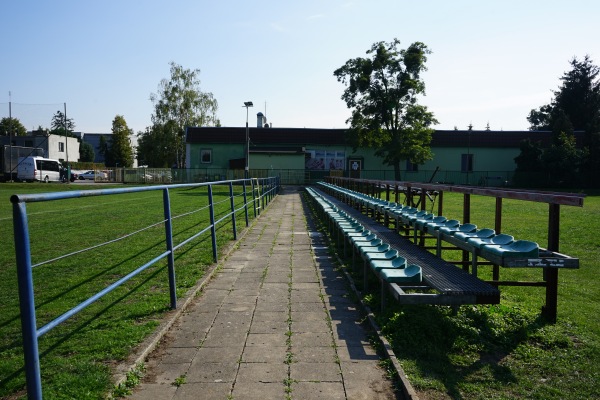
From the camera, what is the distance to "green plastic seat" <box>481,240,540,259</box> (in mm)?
3910

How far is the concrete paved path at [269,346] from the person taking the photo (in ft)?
9.87

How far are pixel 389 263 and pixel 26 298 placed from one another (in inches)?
122

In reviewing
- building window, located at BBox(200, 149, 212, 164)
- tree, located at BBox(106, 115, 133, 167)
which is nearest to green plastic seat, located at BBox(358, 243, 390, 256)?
building window, located at BBox(200, 149, 212, 164)

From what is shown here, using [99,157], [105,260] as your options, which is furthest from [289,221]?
[99,157]

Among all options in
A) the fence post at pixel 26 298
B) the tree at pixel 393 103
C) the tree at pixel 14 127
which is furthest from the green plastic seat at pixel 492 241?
the tree at pixel 14 127

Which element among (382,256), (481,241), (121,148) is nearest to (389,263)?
(382,256)

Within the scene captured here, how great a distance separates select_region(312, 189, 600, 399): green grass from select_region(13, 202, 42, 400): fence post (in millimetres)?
2094

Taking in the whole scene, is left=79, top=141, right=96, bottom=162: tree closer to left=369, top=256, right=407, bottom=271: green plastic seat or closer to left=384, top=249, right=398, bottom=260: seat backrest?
left=384, top=249, right=398, bottom=260: seat backrest

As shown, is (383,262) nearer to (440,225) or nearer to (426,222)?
(440,225)

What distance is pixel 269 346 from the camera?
371 centimetres

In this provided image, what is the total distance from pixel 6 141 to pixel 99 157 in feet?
153

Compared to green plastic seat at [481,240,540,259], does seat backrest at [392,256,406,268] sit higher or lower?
lower

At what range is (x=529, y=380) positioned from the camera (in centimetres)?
314

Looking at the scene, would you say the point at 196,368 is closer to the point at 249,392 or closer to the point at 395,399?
the point at 249,392
